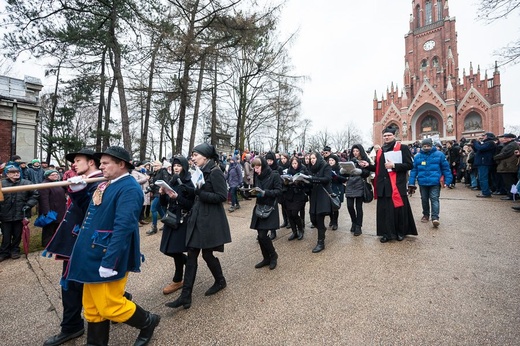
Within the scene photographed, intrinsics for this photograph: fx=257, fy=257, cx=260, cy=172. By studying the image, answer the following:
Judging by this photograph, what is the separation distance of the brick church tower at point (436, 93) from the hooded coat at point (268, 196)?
39877 millimetres

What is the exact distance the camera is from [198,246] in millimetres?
3184

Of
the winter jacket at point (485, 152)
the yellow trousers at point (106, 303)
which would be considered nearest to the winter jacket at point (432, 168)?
the winter jacket at point (485, 152)

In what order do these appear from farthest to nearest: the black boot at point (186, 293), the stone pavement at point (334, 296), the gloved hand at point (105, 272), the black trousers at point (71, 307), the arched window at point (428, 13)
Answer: the arched window at point (428, 13)
the black boot at point (186, 293)
the black trousers at point (71, 307)
the stone pavement at point (334, 296)
the gloved hand at point (105, 272)

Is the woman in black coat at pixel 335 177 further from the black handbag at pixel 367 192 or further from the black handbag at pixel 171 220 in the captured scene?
the black handbag at pixel 171 220

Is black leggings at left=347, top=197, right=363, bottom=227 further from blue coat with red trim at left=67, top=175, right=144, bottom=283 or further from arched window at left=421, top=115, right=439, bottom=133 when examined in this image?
arched window at left=421, top=115, right=439, bottom=133

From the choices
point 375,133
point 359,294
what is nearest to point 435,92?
point 375,133

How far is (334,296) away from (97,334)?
2.56m

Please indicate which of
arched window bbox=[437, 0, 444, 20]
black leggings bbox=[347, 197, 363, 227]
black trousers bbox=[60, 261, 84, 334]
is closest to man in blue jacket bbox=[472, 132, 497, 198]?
black leggings bbox=[347, 197, 363, 227]

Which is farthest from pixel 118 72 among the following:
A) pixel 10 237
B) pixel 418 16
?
pixel 418 16

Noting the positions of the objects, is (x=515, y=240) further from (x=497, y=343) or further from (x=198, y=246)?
(x=198, y=246)

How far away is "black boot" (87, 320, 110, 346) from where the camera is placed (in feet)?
7.47

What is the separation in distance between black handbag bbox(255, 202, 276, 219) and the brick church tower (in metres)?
40.2

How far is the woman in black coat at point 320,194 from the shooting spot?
4.91 meters

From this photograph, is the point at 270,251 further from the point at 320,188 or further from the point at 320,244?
the point at 320,188
